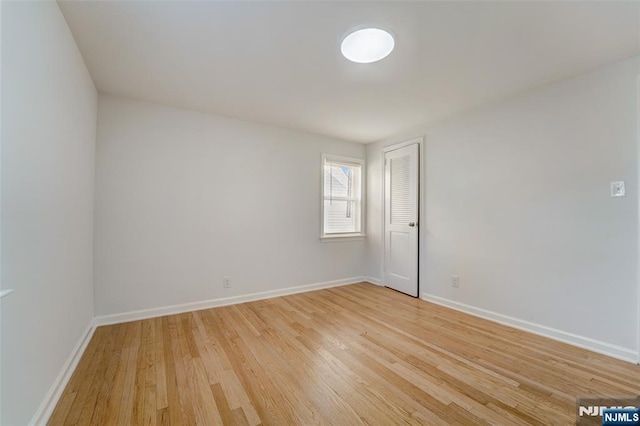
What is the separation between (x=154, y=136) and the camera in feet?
9.77

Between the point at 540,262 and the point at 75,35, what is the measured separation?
4.31 m

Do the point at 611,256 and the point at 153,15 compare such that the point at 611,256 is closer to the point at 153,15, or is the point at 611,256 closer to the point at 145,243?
the point at 153,15

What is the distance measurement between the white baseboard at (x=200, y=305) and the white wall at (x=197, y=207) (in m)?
0.06

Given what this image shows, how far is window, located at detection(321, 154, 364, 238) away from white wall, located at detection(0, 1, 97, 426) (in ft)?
9.59

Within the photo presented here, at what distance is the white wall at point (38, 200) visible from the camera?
117 cm

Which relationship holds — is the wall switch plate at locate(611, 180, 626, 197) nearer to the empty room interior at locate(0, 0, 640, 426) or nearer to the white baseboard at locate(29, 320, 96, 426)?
the empty room interior at locate(0, 0, 640, 426)

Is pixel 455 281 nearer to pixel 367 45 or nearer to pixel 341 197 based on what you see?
pixel 341 197

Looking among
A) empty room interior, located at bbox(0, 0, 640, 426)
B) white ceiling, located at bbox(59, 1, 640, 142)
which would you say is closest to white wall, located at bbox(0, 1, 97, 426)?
empty room interior, located at bbox(0, 0, 640, 426)

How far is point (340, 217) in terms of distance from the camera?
443cm


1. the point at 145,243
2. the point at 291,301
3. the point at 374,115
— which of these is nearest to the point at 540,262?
the point at 374,115

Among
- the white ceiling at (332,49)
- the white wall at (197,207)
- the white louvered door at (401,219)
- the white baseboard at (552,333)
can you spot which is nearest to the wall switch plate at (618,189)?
the white ceiling at (332,49)

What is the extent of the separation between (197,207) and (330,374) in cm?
238

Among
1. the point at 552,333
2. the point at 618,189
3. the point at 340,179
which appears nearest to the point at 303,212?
the point at 340,179

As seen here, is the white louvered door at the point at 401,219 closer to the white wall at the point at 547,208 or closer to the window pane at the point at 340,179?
the white wall at the point at 547,208
